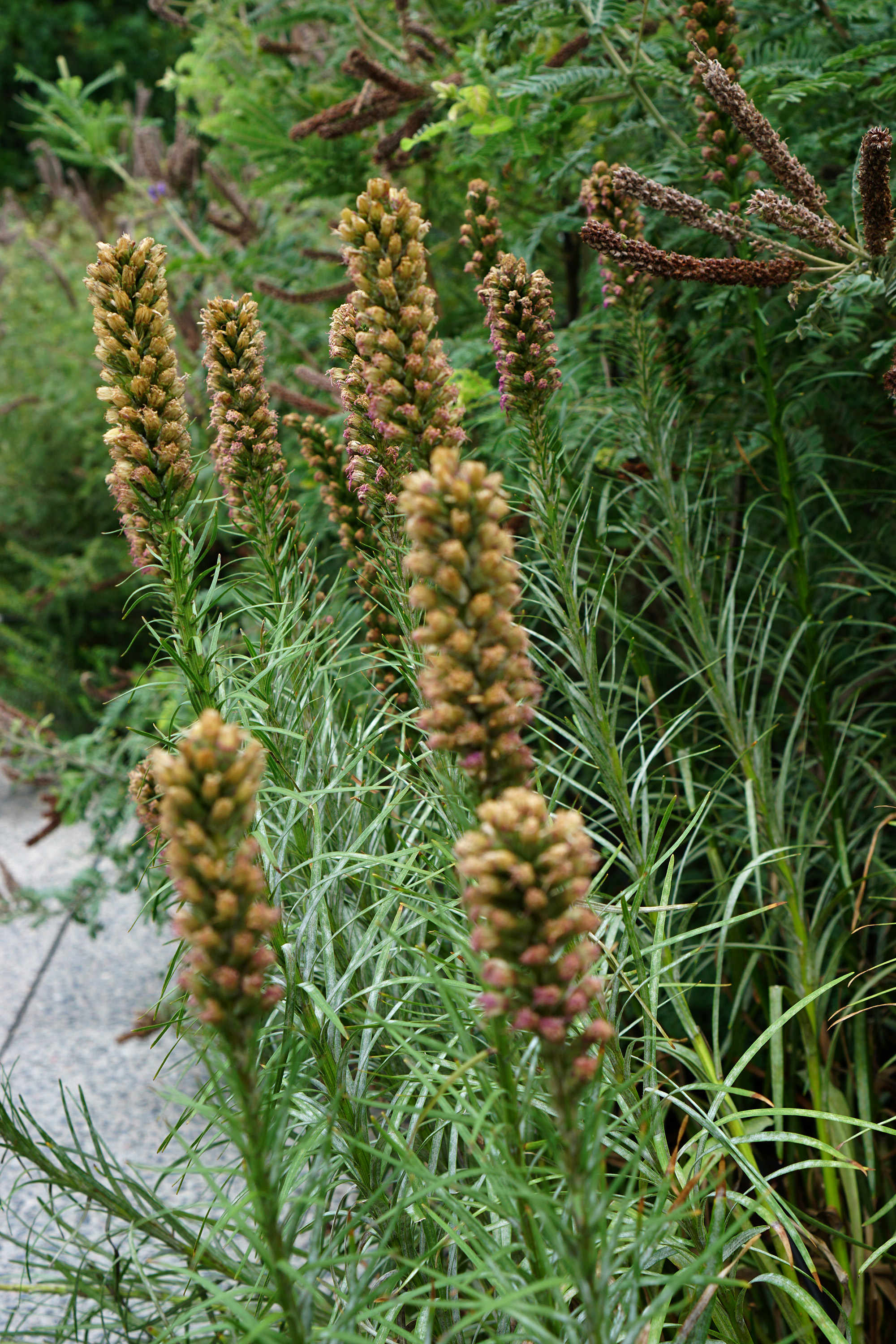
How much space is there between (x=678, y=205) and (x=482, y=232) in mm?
396

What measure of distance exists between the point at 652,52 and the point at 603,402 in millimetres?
792

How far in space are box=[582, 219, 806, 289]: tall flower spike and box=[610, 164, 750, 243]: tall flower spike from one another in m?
0.05

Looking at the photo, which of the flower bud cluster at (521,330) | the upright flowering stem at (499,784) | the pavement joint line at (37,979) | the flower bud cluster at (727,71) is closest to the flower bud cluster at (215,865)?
the upright flowering stem at (499,784)

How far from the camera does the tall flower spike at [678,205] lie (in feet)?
4.98

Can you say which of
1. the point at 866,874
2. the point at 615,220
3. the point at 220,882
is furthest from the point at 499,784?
the point at 615,220

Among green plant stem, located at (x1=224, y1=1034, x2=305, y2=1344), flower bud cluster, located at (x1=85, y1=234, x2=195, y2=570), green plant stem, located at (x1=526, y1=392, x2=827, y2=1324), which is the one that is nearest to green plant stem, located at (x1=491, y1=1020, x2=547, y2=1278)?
green plant stem, located at (x1=224, y1=1034, x2=305, y2=1344)

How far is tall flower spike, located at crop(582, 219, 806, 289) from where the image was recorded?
153cm

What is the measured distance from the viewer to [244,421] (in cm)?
149

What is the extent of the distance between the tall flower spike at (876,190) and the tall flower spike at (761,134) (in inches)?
3.9

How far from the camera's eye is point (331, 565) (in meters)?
3.06

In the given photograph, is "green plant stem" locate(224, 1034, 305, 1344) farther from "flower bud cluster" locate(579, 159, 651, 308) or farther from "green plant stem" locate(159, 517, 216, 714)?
"flower bud cluster" locate(579, 159, 651, 308)

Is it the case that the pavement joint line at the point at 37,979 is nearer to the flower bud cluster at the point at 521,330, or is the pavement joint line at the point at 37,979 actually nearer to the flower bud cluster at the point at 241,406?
the flower bud cluster at the point at 241,406

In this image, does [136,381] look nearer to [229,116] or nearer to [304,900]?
[304,900]

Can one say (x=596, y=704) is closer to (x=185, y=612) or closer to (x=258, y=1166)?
(x=185, y=612)
